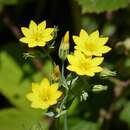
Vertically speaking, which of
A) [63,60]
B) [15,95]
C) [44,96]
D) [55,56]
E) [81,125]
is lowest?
[81,125]

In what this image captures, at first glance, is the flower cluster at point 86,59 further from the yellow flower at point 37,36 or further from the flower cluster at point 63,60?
the yellow flower at point 37,36

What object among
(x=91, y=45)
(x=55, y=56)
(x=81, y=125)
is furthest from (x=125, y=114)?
(x=91, y=45)

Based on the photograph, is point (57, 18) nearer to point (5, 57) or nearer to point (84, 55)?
point (5, 57)

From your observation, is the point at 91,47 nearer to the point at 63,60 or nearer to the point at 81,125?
the point at 63,60

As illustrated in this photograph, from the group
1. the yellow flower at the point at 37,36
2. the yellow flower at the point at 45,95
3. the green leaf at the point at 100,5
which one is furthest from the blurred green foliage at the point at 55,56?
the yellow flower at the point at 45,95

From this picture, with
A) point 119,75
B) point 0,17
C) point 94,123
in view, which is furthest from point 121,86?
point 0,17

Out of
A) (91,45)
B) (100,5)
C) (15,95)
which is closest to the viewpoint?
(91,45)
